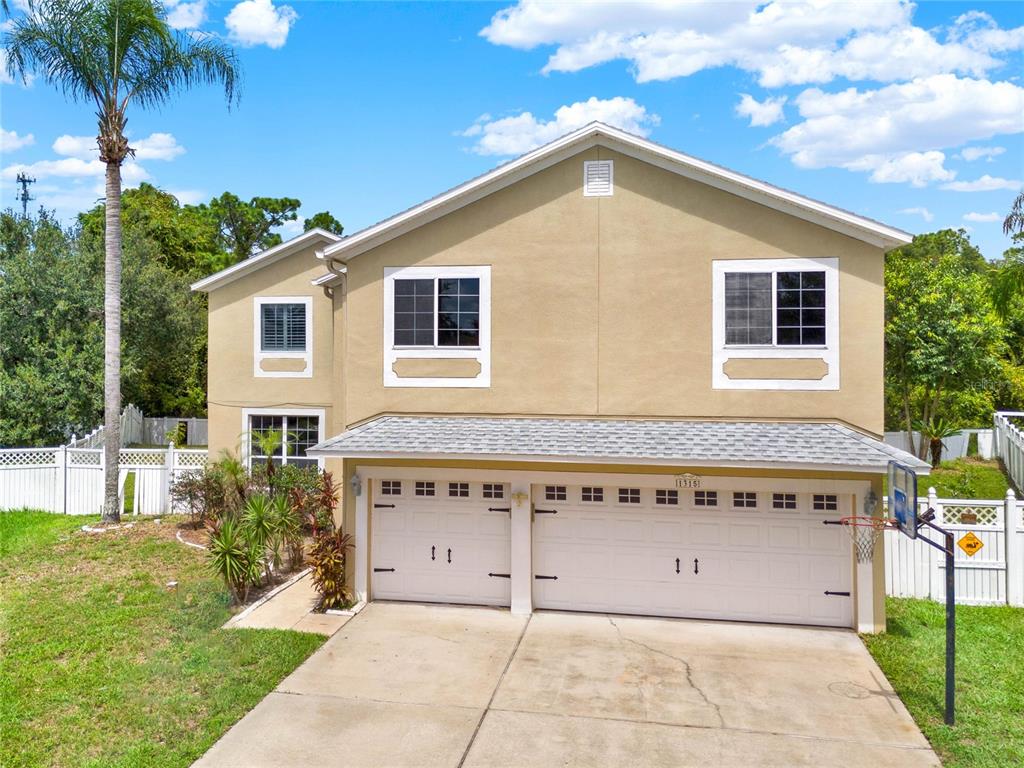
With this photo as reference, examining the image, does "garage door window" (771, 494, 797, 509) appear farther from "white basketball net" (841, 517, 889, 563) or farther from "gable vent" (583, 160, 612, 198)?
"gable vent" (583, 160, 612, 198)

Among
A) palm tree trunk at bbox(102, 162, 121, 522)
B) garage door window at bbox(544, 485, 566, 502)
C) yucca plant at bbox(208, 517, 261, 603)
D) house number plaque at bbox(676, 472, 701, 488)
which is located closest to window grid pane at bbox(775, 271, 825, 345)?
house number plaque at bbox(676, 472, 701, 488)

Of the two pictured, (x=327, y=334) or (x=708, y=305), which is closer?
(x=708, y=305)

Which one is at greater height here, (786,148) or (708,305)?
(786,148)

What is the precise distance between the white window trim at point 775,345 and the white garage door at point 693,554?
1.81m

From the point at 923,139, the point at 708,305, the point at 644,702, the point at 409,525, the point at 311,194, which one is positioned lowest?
the point at 644,702

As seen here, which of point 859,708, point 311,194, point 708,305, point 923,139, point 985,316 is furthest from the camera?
point 311,194

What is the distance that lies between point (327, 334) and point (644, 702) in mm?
12762

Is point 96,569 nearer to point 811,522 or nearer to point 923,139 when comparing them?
point 811,522

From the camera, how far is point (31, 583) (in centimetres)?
1198

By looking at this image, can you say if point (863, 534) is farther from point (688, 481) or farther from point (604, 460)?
point (604, 460)

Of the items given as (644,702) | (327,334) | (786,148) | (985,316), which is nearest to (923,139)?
(786,148)

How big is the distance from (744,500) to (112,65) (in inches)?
659

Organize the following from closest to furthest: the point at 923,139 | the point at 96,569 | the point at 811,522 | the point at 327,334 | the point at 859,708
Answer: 1. the point at 859,708
2. the point at 811,522
3. the point at 96,569
4. the point at 327,334
5. the point at 923,139

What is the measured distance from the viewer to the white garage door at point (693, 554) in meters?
10.6
